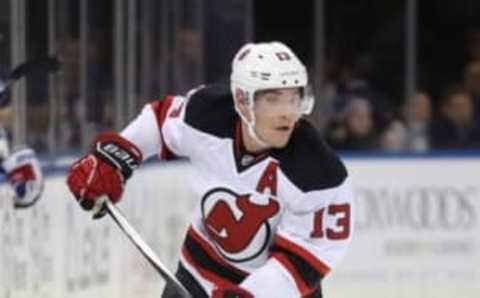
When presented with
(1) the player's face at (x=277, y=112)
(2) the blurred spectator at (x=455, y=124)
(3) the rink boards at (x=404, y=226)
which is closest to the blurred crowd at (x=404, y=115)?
(2) the blurred spectator at (x=455, y=124)

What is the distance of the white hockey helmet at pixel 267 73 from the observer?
4.98 metres

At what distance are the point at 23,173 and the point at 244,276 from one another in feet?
5.75

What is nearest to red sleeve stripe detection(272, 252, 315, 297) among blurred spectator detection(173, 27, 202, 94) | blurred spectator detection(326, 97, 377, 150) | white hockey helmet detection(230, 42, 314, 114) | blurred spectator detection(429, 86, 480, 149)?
white hockey helmet detection(230, 42, 314, 114)

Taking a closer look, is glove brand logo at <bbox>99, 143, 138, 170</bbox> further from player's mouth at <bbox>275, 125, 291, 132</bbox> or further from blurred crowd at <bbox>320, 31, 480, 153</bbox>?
blurred crowd at <bbox>320, 31, 480, 153</bbox>

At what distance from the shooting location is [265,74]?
4980 millimetres

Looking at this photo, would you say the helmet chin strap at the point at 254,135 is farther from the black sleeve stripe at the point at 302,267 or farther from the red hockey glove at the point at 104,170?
the red hockey glove at the point at 104,170

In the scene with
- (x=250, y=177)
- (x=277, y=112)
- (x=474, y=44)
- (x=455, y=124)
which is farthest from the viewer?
(x=474, y=44)

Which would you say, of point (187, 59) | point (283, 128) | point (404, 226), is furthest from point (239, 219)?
point (404, 226)

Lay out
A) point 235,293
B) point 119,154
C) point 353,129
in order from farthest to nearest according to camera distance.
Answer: point 353,129, point 119,154, point 235,293

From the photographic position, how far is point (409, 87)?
34.1 ft

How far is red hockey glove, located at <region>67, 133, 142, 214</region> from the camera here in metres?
5.23

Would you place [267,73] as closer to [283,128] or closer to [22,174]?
[283,128]

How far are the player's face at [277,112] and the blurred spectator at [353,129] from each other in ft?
16.7

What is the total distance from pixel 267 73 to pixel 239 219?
1.46 feet
